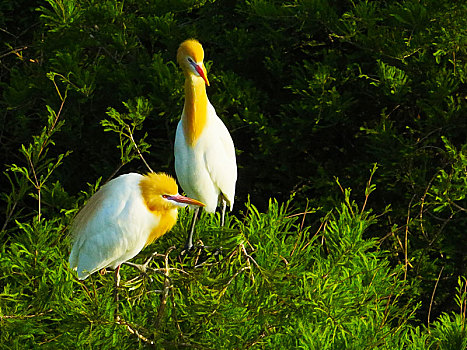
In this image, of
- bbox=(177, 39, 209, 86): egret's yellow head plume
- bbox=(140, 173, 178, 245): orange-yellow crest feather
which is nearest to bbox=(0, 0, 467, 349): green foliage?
bbox=(140, 173, 178, 245): orange-yellow crest feather

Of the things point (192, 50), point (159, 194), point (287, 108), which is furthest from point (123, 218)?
point (287, 108)

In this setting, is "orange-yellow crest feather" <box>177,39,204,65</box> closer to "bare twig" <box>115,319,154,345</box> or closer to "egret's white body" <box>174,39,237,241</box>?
"egret's white body" <box>174,39,237,241</box>

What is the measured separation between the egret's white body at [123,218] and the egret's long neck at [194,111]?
518mm

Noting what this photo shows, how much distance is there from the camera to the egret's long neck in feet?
7.46

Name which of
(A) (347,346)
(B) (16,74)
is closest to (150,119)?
(B) (16,74)

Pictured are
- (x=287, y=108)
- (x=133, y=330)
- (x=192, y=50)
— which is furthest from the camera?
(x=287, y=108)

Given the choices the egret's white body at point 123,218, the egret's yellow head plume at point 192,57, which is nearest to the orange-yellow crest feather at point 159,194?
the egret's white body at point 123,218

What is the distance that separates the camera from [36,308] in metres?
1.57

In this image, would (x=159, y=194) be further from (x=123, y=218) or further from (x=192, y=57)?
(x=192, y=57)

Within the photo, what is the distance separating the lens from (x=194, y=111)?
2.28 meters

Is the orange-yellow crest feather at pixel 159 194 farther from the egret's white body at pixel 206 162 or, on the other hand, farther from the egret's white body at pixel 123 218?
the egret's white body at pixel 206 162

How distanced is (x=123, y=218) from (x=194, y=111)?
0.59 m

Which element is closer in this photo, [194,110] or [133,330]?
[133,330]

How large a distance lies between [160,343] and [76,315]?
0.15 meters
